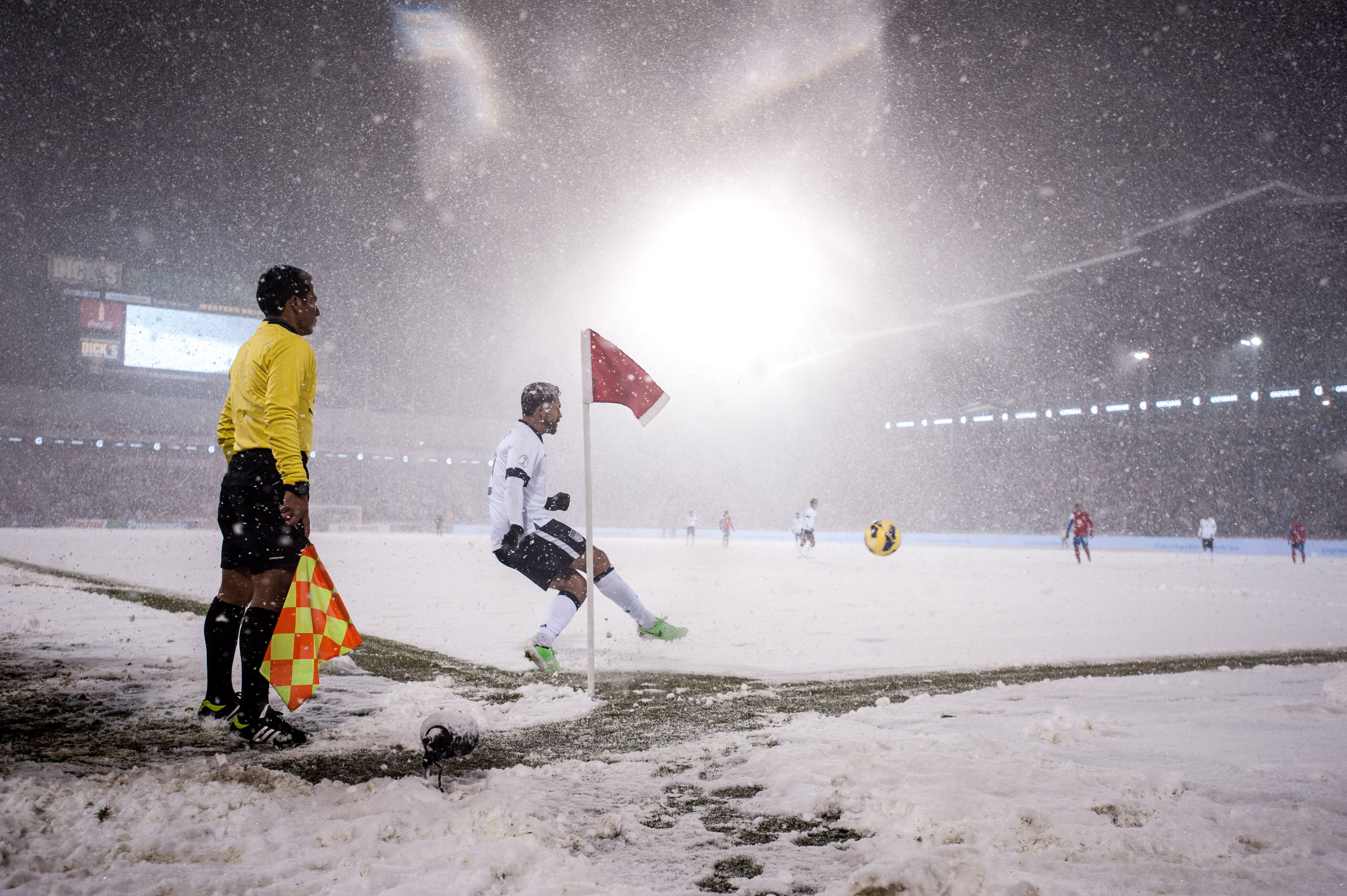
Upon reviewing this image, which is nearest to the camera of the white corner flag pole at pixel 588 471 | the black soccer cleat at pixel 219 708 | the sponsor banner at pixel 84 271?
the black soccer cleat at pixel 219 708

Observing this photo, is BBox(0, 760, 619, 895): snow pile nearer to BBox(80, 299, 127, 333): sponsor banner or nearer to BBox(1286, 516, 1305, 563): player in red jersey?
BBox(1286, 516, 1305, 563): player in red jersey

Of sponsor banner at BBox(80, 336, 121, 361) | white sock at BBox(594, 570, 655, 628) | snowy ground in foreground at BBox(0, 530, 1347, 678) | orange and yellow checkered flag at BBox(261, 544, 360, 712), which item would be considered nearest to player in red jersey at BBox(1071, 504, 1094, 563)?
snowy ground in foreground at BBox(0, 530, 1347, 678)

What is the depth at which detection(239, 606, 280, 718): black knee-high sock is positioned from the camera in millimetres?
2535

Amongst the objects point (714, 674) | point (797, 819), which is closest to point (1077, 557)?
point (714, 674)

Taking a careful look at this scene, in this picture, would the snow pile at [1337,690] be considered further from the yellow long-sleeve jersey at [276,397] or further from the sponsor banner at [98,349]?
the sponsor banner at [98,349]

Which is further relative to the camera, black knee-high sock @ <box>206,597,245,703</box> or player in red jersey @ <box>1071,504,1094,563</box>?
player in red jersey @ <box>1071,504,1094,563</box>

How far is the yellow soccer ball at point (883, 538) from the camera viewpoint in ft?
53.4

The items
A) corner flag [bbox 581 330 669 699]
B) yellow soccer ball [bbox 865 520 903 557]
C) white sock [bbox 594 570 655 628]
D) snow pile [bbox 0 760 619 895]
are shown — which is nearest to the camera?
snow pile [bbox 0 760 619 895]

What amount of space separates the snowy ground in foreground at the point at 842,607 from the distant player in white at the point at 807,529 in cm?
158

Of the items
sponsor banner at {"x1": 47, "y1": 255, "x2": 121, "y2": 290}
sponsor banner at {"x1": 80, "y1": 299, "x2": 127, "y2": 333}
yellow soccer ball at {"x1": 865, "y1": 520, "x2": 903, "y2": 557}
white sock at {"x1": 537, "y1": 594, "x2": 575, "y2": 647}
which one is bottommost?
white sock at {"x1": 537, "y1": 594, "x2": 575, "y2": 647}

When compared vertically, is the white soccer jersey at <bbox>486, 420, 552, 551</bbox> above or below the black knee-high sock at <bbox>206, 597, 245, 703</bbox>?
above

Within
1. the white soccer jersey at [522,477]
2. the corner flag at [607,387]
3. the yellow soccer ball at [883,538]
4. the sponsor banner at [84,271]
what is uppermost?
the sponsor banner at [84,271]

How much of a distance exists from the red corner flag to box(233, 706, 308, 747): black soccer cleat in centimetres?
220

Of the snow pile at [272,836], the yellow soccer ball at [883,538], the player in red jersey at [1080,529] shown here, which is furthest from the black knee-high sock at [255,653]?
the player in red jersey at [1080,529]
